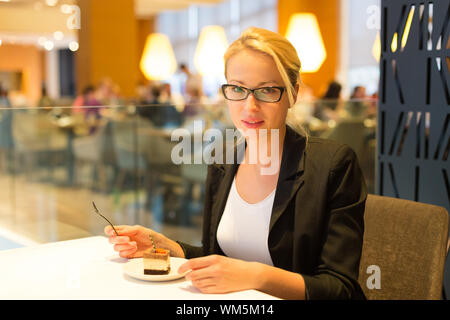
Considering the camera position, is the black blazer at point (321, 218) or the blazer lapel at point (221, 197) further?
the blazer lapel at point (221, 197)

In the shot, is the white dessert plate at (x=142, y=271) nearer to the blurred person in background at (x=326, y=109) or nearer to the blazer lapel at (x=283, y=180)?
the blazer lapel at (x=283, y=180)

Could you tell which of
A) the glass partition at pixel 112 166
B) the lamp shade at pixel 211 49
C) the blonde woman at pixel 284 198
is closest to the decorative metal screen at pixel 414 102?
the blonde woman at pixel 284 198

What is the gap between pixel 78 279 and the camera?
4.05 ft

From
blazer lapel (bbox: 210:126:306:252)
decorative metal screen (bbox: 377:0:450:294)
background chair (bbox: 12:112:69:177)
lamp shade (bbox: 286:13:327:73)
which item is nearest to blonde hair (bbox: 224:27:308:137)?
blazer lapel (bbox: 210:126:306:252)

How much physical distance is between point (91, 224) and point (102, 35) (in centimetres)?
621

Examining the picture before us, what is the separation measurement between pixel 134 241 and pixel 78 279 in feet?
0.72

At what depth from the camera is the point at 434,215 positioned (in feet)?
4.70

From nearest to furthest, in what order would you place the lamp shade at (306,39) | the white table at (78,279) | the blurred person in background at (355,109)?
the white table at (78,279) → the blurred person in background at (355,109) → the lamp shade at (306,39)

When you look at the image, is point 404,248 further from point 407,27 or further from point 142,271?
point 407,27

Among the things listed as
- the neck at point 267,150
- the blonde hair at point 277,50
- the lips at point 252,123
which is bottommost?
the neck at point 267,150

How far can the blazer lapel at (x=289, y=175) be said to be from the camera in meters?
1.41

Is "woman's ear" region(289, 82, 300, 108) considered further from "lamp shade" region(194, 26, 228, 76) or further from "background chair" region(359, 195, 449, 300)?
"lamp shade" region(194, 26, 228, 76)

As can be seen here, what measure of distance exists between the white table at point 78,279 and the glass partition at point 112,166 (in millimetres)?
1815

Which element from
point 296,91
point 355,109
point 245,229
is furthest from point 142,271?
point 355,109
